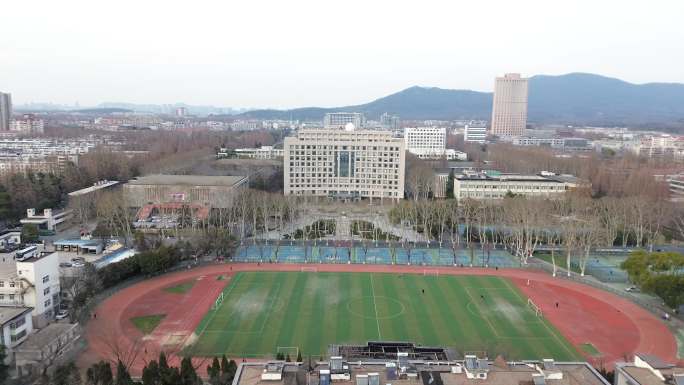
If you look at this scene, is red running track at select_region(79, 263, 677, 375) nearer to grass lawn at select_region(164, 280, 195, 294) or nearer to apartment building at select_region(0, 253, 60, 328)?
grass lawn at select_region(164, 280, 195, 294)

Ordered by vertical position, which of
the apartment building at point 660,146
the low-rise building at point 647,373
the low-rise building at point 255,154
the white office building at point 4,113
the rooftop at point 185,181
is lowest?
the low-rise building at point 647,373

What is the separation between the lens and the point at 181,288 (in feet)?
122

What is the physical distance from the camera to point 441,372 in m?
19.0

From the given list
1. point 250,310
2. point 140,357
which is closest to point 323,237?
point 250,310

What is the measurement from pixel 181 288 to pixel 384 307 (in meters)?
15.3

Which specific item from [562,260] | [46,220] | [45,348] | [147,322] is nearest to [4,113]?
[46,220]

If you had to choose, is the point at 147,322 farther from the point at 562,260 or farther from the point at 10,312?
the point at 562,260

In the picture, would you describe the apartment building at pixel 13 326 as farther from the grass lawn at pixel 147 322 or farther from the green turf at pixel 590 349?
the green turf at pixel 590 349

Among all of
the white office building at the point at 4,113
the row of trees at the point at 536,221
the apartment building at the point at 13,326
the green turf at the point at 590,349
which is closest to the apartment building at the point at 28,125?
the white office building at the point at 4,113

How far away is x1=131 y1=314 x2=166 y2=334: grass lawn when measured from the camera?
29719mm

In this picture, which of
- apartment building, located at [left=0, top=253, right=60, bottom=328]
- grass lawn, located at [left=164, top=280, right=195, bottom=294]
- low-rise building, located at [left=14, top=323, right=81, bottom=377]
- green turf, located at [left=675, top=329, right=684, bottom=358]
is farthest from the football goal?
green turf, located at [left=675, top=329, right=684, bottom=358]

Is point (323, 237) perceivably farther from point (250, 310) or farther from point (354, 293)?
point (250, 310)

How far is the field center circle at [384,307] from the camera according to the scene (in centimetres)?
3284

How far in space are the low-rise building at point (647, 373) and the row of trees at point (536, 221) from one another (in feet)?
85.6
